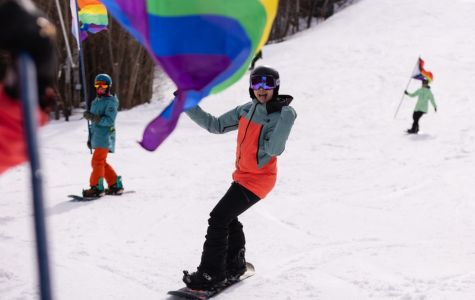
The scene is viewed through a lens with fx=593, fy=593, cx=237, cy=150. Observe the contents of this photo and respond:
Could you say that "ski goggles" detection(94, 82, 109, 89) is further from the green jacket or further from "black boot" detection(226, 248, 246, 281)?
the green jacket

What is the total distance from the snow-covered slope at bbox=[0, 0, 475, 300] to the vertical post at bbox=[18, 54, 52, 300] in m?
3.04

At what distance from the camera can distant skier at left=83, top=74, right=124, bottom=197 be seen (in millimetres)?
7141

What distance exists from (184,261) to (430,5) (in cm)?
2558

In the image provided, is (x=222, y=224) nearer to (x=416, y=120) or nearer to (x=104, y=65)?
(x=416, y=120)

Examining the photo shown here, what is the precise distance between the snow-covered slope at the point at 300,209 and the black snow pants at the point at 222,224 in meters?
0.27

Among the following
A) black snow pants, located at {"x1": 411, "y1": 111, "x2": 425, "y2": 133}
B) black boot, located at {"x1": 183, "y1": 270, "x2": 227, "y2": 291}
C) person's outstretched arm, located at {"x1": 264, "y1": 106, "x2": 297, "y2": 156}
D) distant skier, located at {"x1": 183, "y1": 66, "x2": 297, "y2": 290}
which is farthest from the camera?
black snow pants, located at {"x1": 411, "y1": 111, "x2": 425, "y2": 133}

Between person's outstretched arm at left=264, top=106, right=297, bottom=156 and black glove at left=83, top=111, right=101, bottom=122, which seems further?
black glove at left=83, top=111, right=101, bottom=122

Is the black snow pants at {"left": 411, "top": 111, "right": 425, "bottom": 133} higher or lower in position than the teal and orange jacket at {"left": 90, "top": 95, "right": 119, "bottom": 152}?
lower

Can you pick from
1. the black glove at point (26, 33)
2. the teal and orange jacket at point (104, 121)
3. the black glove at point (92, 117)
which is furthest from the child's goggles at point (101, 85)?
the black glove at point (26, 33)

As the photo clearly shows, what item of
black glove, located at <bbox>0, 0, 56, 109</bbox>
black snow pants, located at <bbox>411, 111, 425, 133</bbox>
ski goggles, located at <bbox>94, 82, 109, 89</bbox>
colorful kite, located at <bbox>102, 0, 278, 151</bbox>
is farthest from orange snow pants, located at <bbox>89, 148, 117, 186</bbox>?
black snow pants, located at <bbox>411, 111, 425, 133</bbox>

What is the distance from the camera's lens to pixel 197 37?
104 inches

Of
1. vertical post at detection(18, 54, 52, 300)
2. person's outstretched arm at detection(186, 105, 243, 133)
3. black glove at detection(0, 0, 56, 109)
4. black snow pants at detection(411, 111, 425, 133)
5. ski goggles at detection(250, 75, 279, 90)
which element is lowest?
black snow pants at detection(411, 111, 425, 133)

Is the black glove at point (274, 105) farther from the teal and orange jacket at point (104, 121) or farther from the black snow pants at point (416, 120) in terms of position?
the black snow pants at point (416, 120)

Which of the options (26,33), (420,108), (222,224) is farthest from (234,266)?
(420,108)
